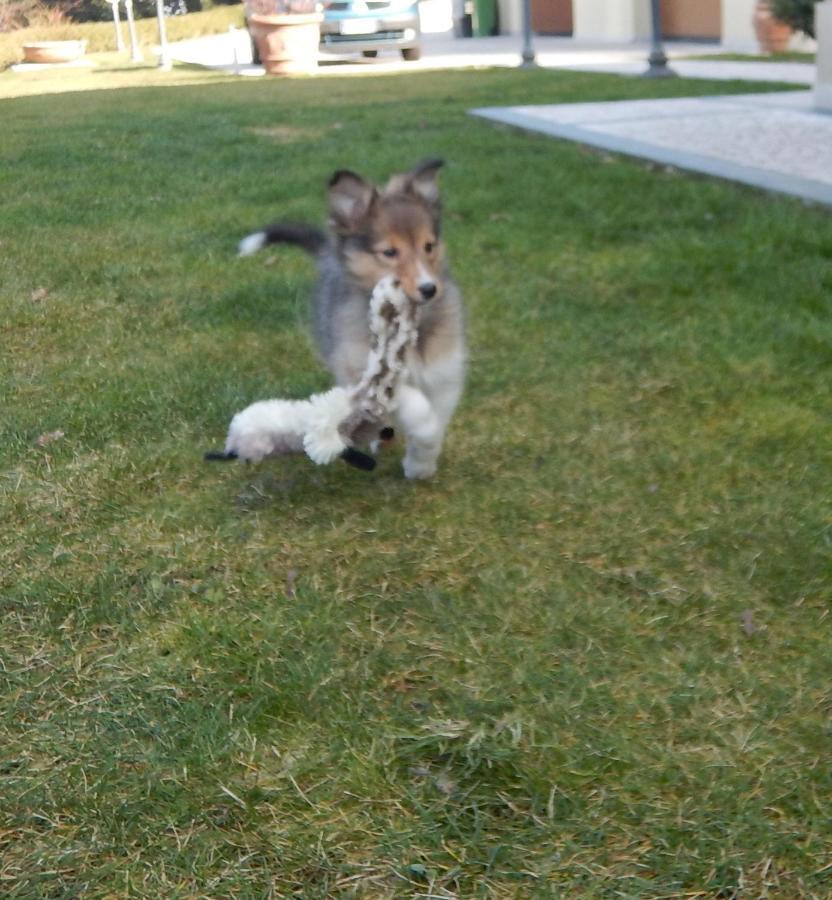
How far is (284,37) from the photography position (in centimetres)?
2003

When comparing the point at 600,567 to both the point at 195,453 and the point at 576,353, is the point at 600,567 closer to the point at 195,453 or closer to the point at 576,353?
the point at 195,453

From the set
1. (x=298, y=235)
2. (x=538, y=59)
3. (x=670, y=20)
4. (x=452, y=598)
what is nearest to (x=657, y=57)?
(x=538, y=59)

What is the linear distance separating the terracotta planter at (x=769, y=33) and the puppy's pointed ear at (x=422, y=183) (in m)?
17.5

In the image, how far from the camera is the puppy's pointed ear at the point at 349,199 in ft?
12.3

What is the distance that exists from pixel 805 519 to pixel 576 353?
163cm

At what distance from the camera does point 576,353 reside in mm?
4832

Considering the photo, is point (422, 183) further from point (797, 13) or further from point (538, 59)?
point (538, 59)

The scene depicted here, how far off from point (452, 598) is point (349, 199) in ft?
4.62

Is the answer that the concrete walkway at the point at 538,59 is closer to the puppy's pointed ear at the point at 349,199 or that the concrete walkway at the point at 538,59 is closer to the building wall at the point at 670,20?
the building wall at the point at 670,20

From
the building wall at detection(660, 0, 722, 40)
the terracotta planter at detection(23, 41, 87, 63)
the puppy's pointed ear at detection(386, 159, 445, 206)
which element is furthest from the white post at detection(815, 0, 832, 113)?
the terracotta planter at detection(23, 41, 87, 63)

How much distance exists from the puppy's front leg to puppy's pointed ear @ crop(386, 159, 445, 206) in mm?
709

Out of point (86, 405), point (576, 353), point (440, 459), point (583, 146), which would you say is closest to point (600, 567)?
point (440, 459)

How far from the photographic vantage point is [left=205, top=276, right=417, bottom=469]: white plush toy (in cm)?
348

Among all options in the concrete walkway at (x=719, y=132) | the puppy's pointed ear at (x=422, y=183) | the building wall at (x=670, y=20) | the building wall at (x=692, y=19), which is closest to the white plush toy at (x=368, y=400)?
the puppy's pointed ear at (x=422, y=183)
